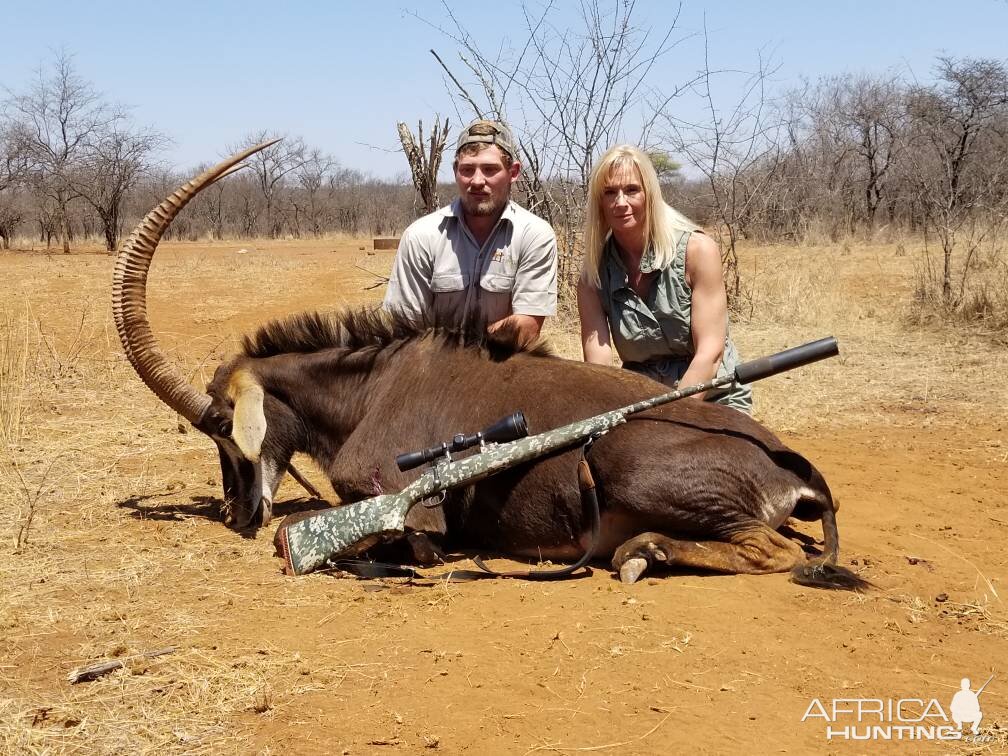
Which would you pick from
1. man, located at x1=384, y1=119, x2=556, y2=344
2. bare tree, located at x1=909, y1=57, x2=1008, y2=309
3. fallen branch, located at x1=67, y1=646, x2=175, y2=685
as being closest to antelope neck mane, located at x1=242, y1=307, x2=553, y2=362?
Result: man, located at x1=384, y1=119, x2=556, y2=344

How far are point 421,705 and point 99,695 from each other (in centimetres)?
118

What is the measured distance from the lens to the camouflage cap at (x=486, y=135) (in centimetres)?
602

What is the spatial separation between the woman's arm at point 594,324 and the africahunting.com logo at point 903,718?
313 centimetres

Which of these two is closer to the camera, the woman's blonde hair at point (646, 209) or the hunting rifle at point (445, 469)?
the hunting rifle at point (445, 469)

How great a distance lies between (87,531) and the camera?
5559 mm

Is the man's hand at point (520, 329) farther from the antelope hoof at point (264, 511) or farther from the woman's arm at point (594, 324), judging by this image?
the antelope hoof at point (264, 511)

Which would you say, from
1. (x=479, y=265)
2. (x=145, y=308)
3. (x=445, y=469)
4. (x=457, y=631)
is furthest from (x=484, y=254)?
(x=457, y=631)

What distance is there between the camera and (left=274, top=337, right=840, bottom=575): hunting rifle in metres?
4.67

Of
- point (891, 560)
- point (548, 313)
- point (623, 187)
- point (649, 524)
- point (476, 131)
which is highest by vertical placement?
point (476, 131)

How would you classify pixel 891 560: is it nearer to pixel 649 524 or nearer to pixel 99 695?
pixel 649 524

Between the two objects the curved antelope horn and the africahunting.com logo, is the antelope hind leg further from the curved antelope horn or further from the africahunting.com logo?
the curved antelope horn

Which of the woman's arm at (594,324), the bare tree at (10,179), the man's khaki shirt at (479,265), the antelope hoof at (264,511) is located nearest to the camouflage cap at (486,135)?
the man's khaki shirt at (479,265)

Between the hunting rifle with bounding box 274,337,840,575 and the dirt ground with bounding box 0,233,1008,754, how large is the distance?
214 mm

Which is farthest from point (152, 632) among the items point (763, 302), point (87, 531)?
point (763, 302)
